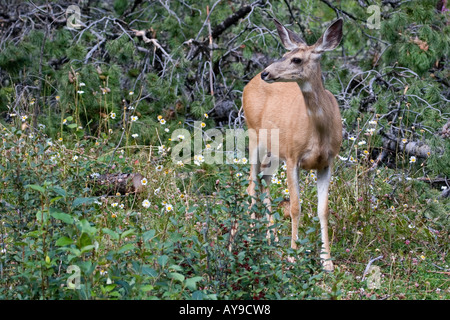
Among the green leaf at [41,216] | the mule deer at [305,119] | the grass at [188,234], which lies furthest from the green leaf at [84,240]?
the mule deer at [305,119]

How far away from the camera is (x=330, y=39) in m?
4.95

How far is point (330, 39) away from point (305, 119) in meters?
0.62

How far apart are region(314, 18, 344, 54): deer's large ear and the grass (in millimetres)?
1114

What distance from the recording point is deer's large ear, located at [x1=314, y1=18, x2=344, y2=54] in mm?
4906

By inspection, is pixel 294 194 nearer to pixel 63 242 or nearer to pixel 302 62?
pixel 302 62

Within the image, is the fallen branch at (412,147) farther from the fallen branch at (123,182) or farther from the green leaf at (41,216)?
the green leaf at (41,216)

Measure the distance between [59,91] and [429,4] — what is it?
3861 mm

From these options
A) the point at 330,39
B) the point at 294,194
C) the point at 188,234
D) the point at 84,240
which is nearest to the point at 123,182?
the point at 188,234

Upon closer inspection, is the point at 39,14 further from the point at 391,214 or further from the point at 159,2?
the point at 391,214

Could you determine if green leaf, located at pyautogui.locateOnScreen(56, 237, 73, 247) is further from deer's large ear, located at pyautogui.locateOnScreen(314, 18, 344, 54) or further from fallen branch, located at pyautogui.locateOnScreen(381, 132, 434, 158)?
fallen branch, located at pyautogui.locateOnScreen(381, 132, 434, 158)

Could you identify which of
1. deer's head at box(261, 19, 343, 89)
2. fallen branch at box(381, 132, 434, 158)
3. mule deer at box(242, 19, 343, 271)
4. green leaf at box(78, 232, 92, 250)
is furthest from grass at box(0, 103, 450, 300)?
deer's head at box(261, 19, 343, 89)
